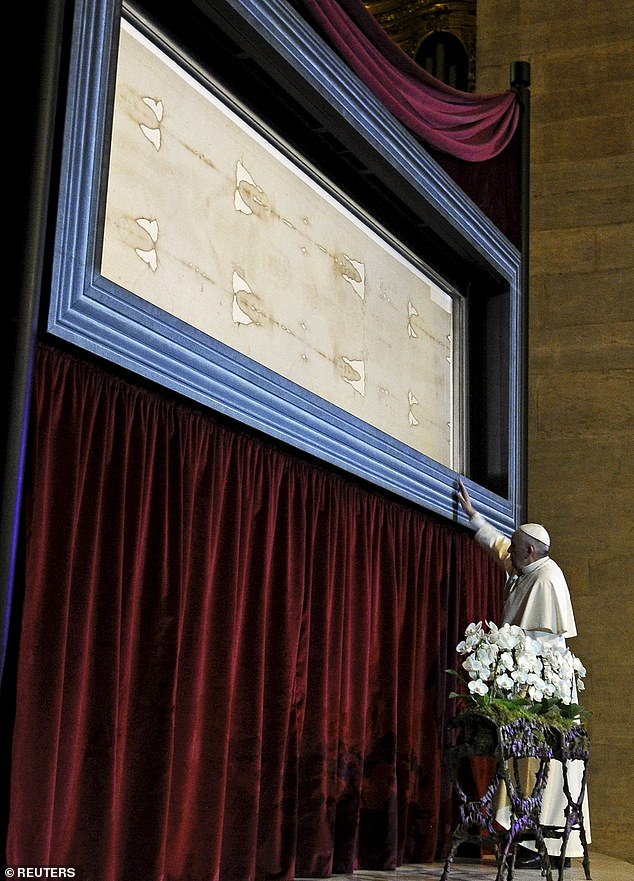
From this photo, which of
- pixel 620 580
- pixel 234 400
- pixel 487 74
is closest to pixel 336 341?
pixel 234 400

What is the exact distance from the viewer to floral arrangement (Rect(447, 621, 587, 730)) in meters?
5.93

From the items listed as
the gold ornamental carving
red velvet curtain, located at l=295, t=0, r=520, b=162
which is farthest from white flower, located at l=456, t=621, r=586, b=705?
the gold ornamental carving

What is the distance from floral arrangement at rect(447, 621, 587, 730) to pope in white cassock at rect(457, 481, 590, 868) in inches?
25.0

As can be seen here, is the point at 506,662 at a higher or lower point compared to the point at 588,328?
lower

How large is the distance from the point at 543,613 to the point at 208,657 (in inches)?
97.0

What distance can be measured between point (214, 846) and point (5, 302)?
7.78 ft

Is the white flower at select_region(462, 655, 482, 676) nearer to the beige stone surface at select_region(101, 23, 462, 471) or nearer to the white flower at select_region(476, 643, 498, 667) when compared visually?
the white flower at select_region(476, 643, 498, 667)

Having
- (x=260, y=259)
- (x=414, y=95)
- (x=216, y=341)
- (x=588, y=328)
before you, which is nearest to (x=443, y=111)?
(x=414, y=95)

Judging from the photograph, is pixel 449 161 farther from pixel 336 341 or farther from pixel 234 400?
pixel 234 400

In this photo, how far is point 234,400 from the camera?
531cm

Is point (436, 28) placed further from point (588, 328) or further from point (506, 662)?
point (506, 662)

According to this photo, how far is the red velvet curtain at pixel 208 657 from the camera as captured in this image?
4.33 meters

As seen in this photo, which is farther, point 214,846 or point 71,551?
point 214,846

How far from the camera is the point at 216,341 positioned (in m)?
5.25
